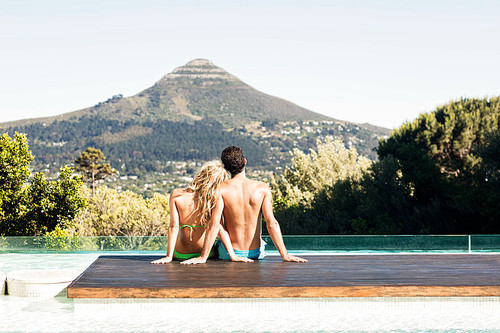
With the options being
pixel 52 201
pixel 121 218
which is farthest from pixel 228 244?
pixel 121 218

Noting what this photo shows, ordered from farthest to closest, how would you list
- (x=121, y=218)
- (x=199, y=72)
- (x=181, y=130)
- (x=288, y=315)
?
(x=199, y=72) → (x=181, y=130) → (x=121, y=218) → (x=288, y=315)

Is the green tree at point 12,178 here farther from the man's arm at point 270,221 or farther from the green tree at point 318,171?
the green tree at point 318,171

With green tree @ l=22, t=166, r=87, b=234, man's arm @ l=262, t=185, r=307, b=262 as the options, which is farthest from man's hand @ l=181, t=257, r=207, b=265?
green tree @ l=22, t=166, r=87, b=234

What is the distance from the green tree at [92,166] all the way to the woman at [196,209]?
144ft

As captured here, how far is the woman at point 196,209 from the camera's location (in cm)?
557

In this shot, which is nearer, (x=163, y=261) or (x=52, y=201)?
(x=163, y=261)

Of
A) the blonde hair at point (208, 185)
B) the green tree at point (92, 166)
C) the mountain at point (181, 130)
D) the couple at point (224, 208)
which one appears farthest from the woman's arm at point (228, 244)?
the mountain at point (181, 130)

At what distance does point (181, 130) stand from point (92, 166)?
32.3 m

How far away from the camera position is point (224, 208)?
565cm

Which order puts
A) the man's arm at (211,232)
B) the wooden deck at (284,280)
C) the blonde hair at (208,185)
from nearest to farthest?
the wooden deck at (284,280) < the man's arm at (211,232) < the blonde hair at (208,185)

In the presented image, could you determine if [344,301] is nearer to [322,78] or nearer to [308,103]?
[322,78]

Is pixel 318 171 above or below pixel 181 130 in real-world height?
below

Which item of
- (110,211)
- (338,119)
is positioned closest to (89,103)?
(338,119)

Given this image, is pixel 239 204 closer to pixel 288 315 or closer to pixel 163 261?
pixel 163 261
